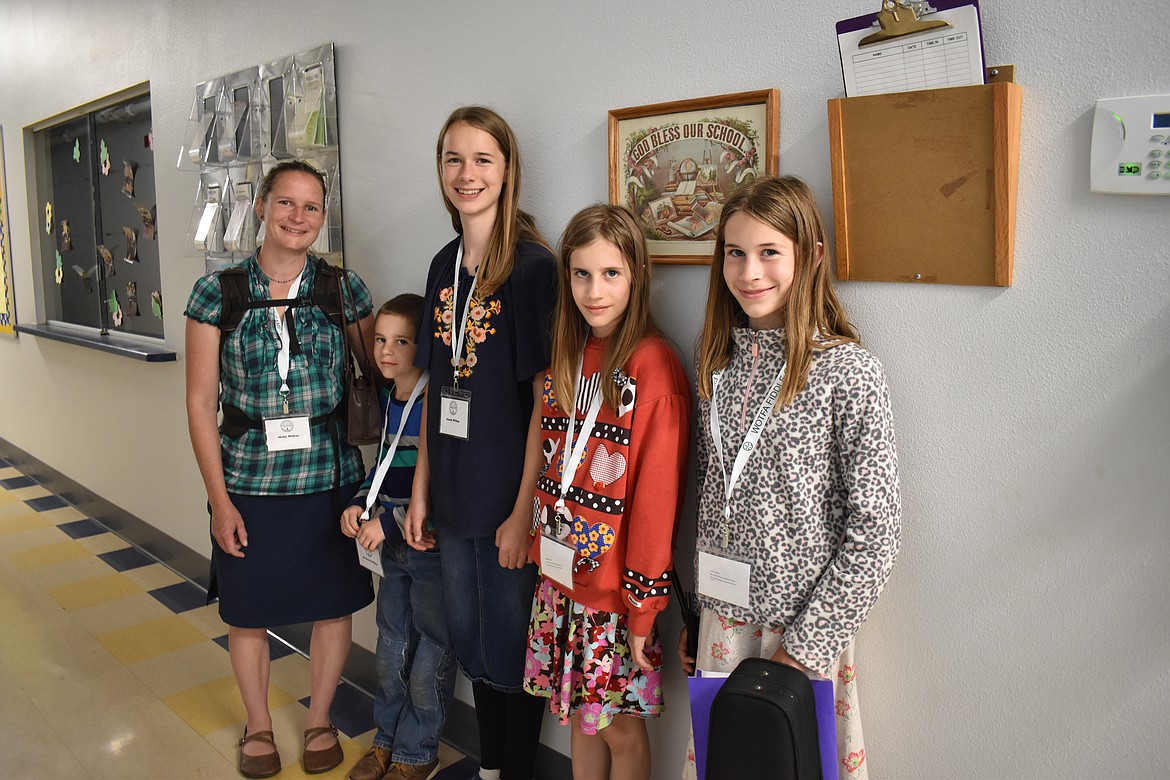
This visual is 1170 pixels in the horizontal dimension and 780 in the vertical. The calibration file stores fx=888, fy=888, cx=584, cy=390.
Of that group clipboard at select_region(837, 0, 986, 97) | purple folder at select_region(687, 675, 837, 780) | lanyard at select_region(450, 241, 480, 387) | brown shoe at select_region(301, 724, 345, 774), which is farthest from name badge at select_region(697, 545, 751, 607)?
brown shoe at select_region(301, 724, 345, 774)

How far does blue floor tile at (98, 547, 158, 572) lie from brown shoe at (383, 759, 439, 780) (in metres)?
2.19

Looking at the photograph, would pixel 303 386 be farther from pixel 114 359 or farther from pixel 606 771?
pixel 114 359

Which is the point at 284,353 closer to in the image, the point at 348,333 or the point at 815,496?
the point at 348,333

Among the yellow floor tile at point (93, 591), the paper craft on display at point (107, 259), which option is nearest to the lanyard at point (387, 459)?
the yellow floor tile at point (93, 591)

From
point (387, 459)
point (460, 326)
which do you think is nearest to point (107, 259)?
point (387, 459)

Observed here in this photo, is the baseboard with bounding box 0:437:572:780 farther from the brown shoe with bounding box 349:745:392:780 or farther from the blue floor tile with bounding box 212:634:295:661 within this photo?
the brown shoe with bounding box 349:745:392:780

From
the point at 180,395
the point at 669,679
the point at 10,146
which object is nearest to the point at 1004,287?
the point at 669,679

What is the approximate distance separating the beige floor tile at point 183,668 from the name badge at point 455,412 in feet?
5.12

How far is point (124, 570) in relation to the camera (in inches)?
153

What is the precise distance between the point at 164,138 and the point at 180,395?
1.02 meters

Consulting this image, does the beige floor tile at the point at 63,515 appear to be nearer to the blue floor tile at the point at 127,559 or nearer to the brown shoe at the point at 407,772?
the blue floor tile at the point at 127,559

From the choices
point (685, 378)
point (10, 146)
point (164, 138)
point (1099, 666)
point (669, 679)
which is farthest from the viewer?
point (10, 146)

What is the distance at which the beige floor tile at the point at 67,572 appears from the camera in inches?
148

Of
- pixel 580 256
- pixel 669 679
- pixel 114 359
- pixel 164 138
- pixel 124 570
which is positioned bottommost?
pixel 124 570
